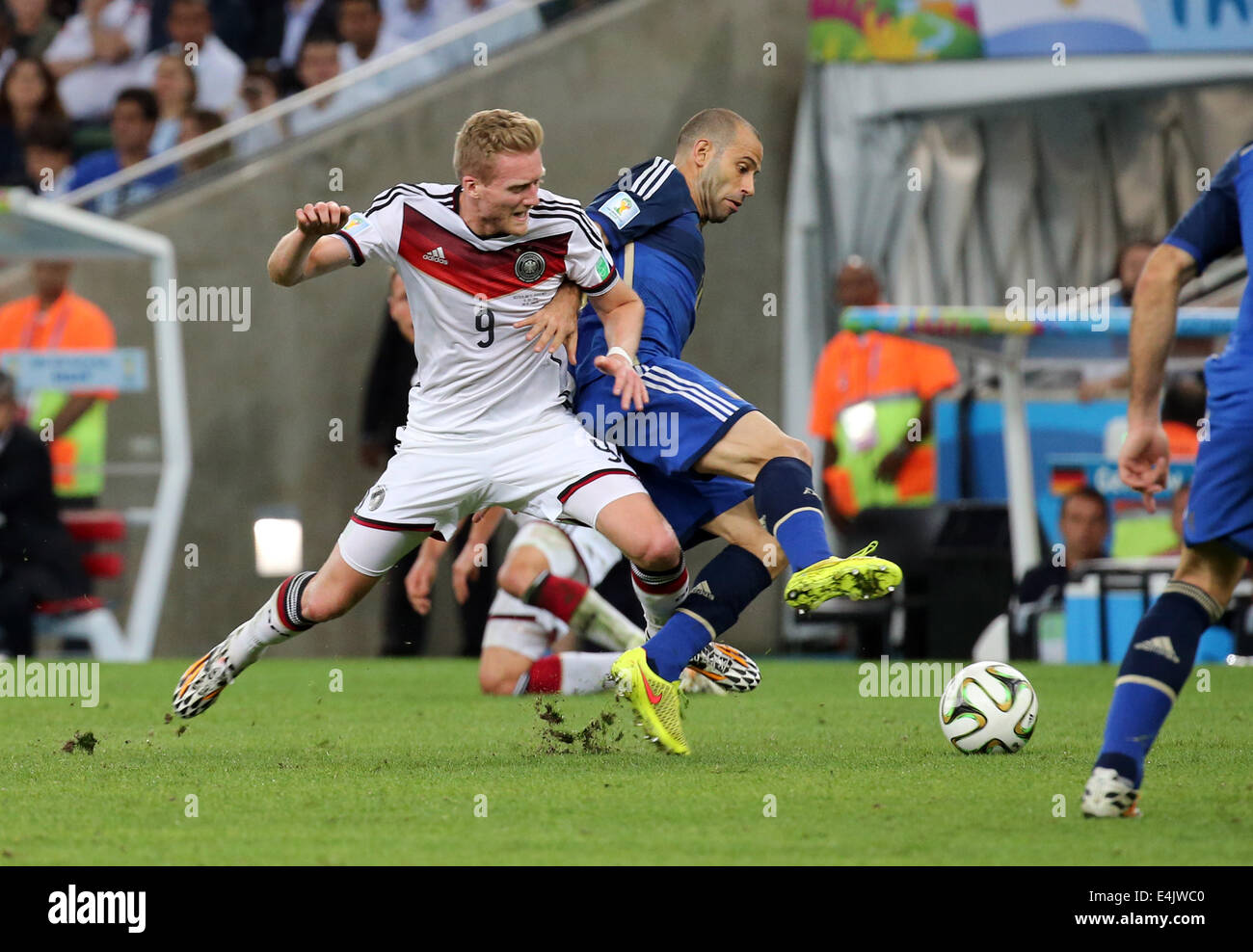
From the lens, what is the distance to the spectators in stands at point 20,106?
1421 centimetres

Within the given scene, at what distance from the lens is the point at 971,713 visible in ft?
18.6

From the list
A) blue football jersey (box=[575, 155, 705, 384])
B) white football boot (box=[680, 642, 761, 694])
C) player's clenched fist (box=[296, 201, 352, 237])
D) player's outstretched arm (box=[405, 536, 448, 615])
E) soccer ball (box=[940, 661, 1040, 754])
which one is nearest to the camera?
player's clenched fist (box=[296, 201, 352, 237])

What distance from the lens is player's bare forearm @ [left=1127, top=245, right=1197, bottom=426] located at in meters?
4.05

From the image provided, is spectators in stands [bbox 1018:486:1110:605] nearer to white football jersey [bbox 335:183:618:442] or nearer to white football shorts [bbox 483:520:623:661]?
white football shorts [bbox 483:520:623:661]

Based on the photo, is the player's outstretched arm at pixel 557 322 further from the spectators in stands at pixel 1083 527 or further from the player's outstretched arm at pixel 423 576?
the spectators in stands at pixel 1083 527

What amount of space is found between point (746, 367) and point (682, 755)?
25.2 feet

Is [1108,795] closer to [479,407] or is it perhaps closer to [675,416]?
[675,416]

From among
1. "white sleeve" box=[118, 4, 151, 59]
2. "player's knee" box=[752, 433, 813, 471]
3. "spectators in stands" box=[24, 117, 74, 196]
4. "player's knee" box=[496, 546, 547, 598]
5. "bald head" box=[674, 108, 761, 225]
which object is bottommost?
"player's knee" box=[496, 546, 547, 598]

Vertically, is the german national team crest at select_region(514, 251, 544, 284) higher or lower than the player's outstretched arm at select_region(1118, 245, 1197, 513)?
higher

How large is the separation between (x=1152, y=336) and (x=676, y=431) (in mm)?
1861

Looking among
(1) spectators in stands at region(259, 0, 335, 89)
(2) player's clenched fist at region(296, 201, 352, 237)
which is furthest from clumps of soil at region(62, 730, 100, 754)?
(1) spectators in stands at region(259, 0, 335, 89)

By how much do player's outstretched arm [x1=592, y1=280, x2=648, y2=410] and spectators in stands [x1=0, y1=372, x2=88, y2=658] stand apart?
6202 millimetres

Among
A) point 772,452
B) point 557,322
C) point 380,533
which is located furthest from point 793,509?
point 380,533
